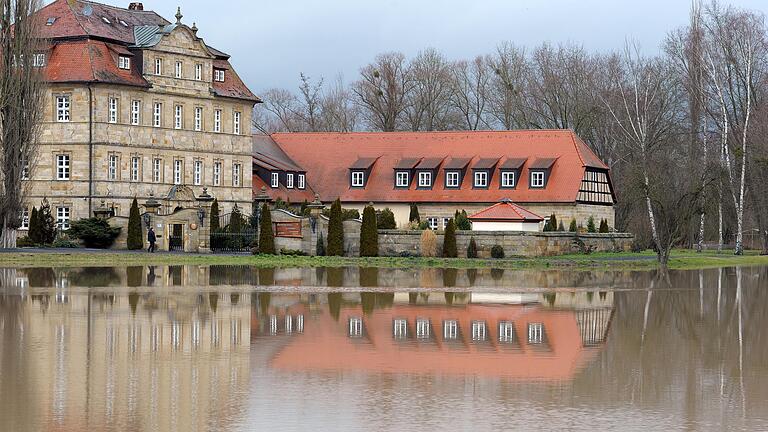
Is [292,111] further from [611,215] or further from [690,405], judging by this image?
[690,405]

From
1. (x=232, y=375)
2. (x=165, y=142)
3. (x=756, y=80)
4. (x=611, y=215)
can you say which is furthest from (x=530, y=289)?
(x=756, y=80)

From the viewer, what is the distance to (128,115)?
220 feet

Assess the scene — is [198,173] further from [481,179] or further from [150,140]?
[481,179]

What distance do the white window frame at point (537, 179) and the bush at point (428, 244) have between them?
585 inches

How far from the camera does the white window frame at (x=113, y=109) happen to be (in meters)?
66.4

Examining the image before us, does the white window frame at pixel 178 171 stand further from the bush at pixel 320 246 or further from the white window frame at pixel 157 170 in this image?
the bush at pixel 320 246

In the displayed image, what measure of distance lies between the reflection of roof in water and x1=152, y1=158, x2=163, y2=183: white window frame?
35735mm

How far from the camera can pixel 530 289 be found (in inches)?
1634

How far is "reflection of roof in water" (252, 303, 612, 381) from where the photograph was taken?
2252cm

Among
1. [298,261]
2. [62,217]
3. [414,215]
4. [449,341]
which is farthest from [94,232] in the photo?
[449,341]

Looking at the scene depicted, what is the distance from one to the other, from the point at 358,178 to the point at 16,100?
24.5 m

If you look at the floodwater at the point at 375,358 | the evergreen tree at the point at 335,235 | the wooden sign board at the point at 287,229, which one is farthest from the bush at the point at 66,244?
the floodwater at the point at 375,358

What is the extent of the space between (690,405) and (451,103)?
80630 millimetres

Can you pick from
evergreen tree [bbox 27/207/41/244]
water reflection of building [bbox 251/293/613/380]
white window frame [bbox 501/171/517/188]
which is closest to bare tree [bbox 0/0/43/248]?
evergreen tree [bbox 27/207/41/244]
